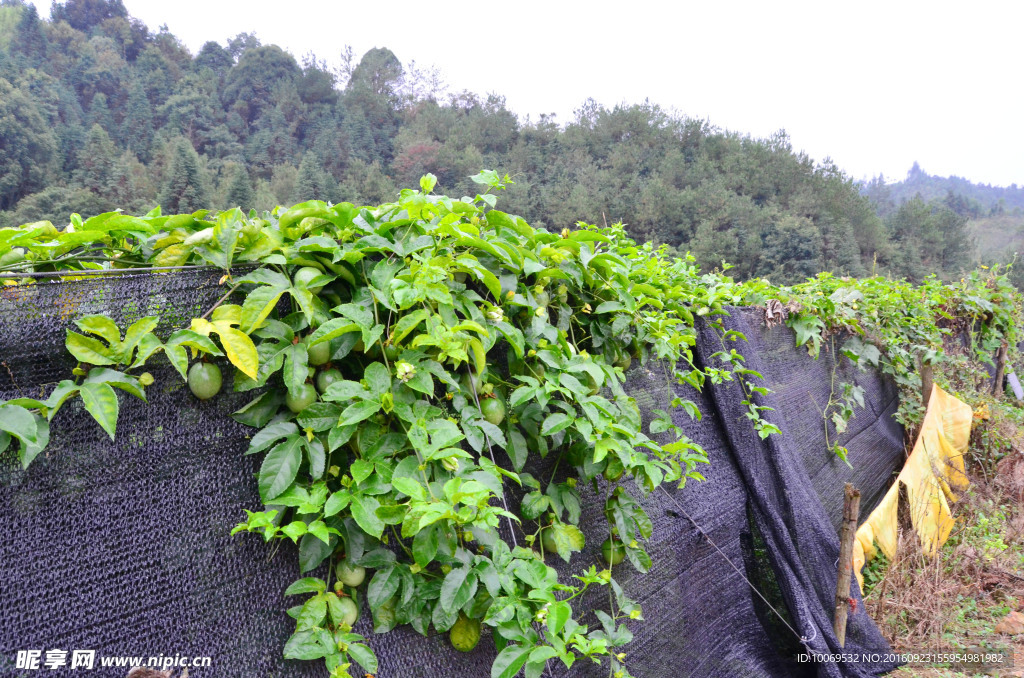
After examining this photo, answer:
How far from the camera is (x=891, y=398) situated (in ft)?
10.0

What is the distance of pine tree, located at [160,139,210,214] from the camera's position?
558 inches

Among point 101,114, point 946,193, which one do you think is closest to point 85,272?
point 101,114

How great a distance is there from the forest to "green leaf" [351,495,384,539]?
13.6 metres

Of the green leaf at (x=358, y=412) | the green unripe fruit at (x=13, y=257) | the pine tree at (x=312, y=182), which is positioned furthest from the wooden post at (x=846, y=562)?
the pine tree at (x=312, y=182)

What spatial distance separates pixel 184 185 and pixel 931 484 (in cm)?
1695

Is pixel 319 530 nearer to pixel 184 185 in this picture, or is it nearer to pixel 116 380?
pixel 116 380

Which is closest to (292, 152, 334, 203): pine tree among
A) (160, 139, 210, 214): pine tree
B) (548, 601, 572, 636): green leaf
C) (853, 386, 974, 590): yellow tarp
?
(160, 139, 210, 214): pine tree

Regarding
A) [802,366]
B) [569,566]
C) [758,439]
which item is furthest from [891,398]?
[569,566]

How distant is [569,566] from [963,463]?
3.10 metres

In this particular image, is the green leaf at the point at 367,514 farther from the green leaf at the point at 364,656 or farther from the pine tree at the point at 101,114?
the pine tree at the point at 101,114

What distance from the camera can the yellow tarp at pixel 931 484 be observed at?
2.39m

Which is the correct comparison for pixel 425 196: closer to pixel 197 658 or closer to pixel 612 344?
pixel 612 344

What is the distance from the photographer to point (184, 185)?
14.7m

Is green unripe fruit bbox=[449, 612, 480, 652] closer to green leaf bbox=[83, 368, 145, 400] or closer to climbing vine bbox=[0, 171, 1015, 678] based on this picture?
climbing vine bbox=[0, 171, 1015, 678]
